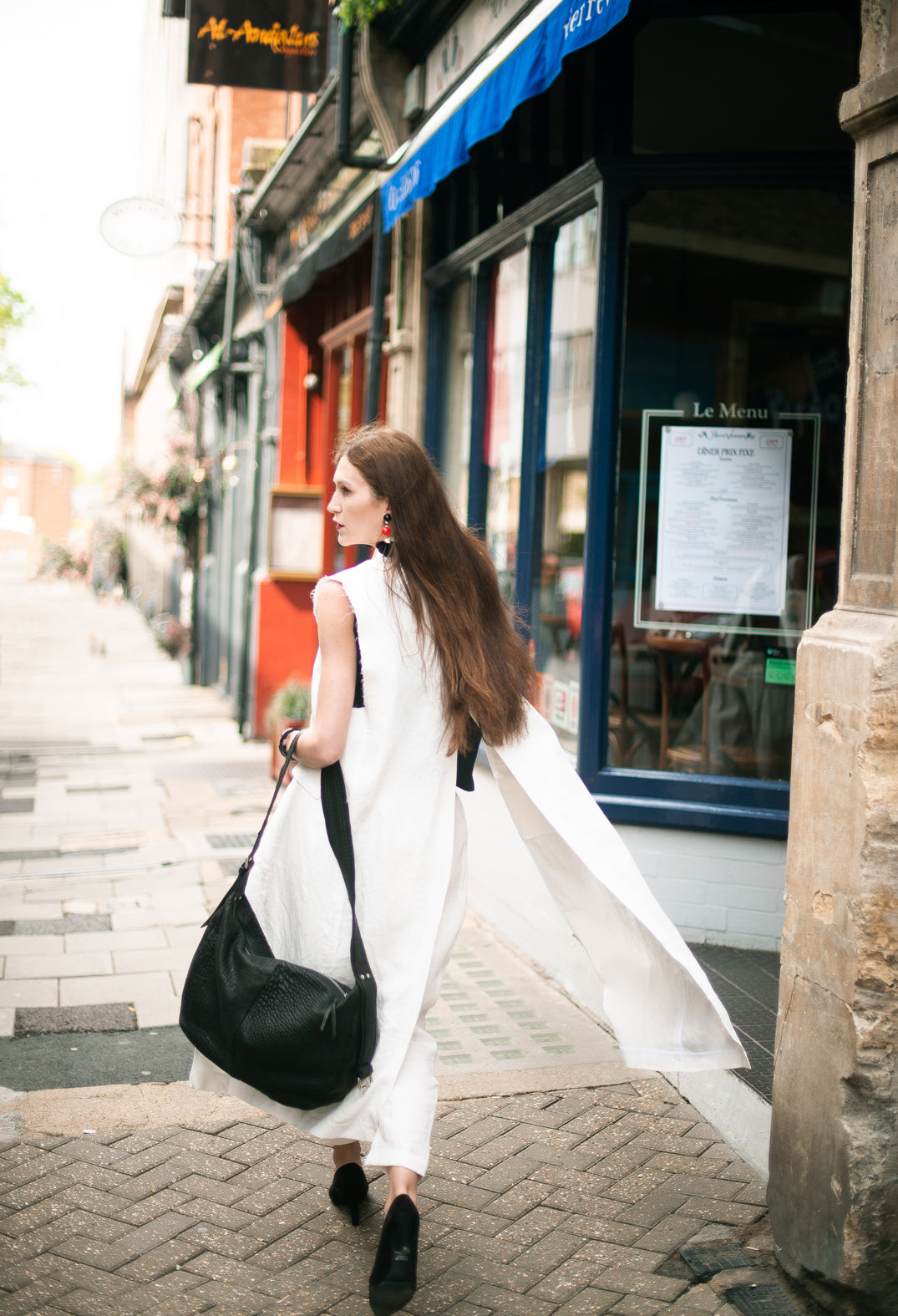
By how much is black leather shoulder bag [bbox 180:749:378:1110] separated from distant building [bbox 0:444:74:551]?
8707cm

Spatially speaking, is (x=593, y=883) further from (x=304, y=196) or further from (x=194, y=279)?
(x=194, y=279)

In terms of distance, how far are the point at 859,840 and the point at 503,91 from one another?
3.27 metres

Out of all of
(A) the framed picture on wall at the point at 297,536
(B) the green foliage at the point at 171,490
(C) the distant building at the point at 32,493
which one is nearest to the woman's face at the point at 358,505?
(A) the framed picture on wall at the point at 297,536

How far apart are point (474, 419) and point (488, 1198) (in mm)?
4291

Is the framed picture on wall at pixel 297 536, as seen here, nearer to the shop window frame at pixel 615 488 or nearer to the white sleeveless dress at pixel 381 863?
the shop window frame at pixel 615 488

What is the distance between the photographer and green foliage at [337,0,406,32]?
638 cm

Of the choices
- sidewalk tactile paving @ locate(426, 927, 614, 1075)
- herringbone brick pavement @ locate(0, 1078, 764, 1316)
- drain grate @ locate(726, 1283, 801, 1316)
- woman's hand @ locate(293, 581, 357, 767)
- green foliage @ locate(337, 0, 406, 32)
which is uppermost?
green foliage @ locate(337, 0, 406, 32)

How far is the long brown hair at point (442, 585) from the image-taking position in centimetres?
288

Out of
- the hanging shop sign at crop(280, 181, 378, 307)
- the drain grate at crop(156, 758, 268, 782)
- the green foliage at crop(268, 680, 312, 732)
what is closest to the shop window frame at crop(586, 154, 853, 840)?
the hanging shop sign at crop(280, 181, 378, 307)

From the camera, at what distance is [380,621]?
284cm

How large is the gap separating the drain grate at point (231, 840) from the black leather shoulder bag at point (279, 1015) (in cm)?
424

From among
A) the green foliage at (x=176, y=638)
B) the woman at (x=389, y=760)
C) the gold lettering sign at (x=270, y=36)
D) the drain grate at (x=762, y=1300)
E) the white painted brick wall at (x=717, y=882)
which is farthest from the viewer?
the green foliage at (x=176, y=638)

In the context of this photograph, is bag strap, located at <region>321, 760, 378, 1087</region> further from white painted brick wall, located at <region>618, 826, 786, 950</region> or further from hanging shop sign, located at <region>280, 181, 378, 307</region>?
hanging shop sign, located at <region>280, 181, 378, 307</region>

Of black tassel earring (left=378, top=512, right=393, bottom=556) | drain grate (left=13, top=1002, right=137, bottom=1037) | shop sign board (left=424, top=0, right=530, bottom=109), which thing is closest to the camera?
black tassel earring (left=378, top=512, right=393, bottom=556)
